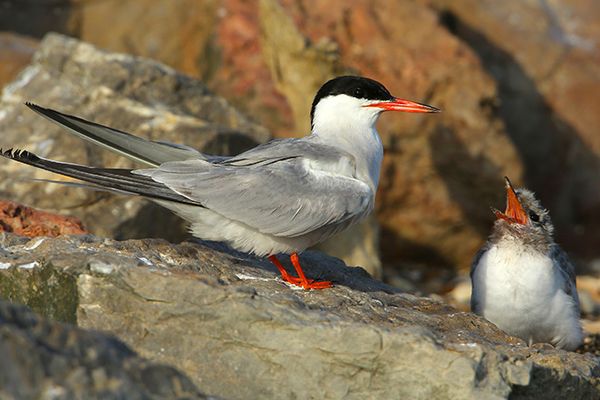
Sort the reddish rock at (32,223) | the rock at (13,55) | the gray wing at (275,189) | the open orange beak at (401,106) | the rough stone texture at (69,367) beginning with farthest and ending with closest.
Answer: the rock at (13,55)
the open orange beak at (401,106)
the reddish rock at (32,223)
the gray wing at (275,189)
the rough stone texture at (69,367)

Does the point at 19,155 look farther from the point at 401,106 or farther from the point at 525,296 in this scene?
the point at 525,296

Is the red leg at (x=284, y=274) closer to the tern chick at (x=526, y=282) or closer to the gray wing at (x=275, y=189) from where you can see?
the gray wing at (x=275, y=189)

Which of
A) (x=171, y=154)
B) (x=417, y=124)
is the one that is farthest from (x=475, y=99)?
(x=171, y=154)

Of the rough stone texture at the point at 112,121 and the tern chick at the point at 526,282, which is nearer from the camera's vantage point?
the tern chick at the point at 526,282

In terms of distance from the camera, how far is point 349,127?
5.55 meters

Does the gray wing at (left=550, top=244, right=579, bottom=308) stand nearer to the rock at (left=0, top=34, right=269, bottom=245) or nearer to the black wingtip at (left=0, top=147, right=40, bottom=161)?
the rock at (left=0, top=34, right=269, bottom=245)

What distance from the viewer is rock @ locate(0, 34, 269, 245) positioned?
6.73m

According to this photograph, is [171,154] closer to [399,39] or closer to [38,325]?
[38,325]

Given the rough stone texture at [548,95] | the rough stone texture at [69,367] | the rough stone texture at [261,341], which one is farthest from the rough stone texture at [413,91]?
the rough stone texture at [69,367]

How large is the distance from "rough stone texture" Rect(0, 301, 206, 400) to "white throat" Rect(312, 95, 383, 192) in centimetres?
262

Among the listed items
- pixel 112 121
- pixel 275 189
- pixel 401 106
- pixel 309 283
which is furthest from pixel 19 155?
pixel 112 121

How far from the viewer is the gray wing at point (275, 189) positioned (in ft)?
16.0

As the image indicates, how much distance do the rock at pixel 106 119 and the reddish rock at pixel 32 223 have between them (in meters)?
1.16

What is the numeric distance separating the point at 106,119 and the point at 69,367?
4616 millimetres
